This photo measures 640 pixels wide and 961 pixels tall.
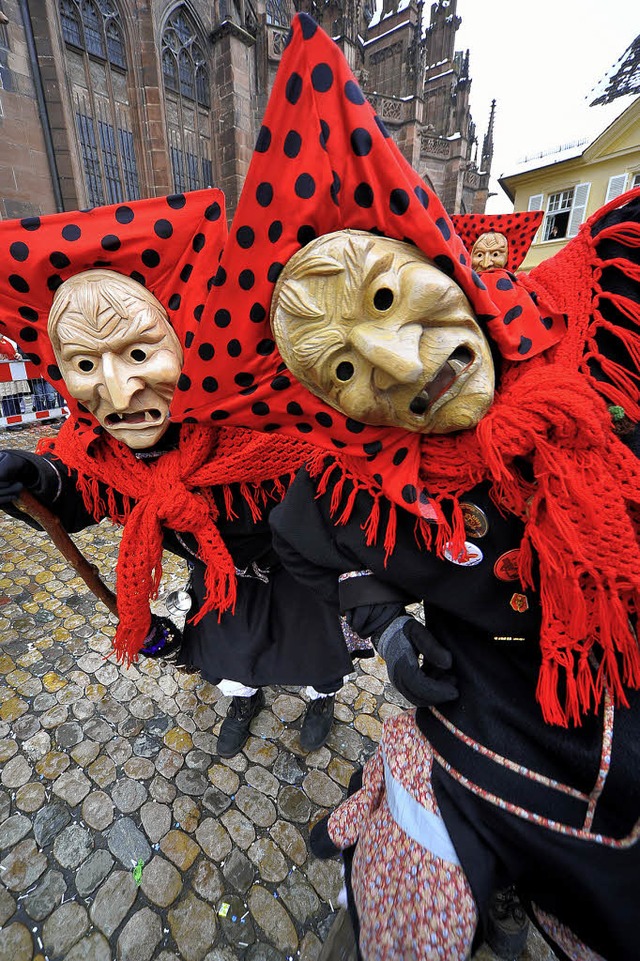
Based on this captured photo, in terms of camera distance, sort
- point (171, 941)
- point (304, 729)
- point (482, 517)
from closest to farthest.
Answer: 1. point (482, 517)
2. point (171, 941)
3. point (304, 729)

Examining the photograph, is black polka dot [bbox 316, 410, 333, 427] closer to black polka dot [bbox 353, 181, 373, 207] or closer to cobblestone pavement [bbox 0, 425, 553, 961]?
black polka dot [bbox 353, 181, 373, 207]

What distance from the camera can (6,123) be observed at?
7.22m

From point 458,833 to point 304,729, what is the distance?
122cm

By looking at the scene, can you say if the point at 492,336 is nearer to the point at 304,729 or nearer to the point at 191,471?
the point at 191,471

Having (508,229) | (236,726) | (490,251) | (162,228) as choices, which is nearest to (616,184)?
(508,229)

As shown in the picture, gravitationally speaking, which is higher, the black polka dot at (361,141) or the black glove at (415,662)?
the black polka dot at (361,141)

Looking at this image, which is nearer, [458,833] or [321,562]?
[458,833]

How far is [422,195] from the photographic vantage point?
0.81m

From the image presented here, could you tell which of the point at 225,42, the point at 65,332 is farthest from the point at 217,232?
the point at 225,42

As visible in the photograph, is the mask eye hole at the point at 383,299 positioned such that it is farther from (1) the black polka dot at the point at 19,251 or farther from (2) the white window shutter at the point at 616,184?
(2) the white window shutter at the point at 616,184

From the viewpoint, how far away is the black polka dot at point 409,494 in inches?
36.0

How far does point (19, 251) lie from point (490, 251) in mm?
2643

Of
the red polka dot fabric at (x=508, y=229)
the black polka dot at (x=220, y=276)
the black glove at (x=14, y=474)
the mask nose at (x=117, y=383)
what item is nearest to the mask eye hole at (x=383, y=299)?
the black polka dot at (x=220, y=276)

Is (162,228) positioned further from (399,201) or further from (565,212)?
(565,212)
